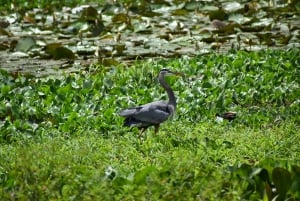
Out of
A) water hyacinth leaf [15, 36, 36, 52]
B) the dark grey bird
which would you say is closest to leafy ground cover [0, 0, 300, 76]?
water hyacinth leaf [15, 36, 36, 52]

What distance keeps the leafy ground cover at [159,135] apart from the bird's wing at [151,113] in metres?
0.15

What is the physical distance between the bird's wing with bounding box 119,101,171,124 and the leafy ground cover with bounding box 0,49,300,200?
149 mm

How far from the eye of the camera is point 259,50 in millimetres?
9781

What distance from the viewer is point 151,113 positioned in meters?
6.57

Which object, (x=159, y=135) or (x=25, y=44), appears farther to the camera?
(x=25, y=44)

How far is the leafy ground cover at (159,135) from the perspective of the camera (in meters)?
4.56

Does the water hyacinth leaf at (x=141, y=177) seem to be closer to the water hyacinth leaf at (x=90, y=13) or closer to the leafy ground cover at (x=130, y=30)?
the leafy ground cover at (x=130, y=30)

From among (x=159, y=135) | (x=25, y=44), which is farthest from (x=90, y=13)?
(x=159, y=135)

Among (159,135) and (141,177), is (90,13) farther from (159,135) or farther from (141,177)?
(141,177)

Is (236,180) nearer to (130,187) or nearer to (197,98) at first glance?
(130,187)

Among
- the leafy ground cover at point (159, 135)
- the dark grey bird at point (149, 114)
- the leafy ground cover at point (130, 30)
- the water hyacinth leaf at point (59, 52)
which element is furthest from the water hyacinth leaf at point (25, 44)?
the dark grey bird at point (149, 114)

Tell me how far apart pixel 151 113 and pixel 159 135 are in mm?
202

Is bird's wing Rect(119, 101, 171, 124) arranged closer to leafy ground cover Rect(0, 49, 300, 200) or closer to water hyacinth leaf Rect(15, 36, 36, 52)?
leafy ground cover Rect(0, 49, 300, 200)

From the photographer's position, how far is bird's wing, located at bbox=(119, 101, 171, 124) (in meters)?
6.57
